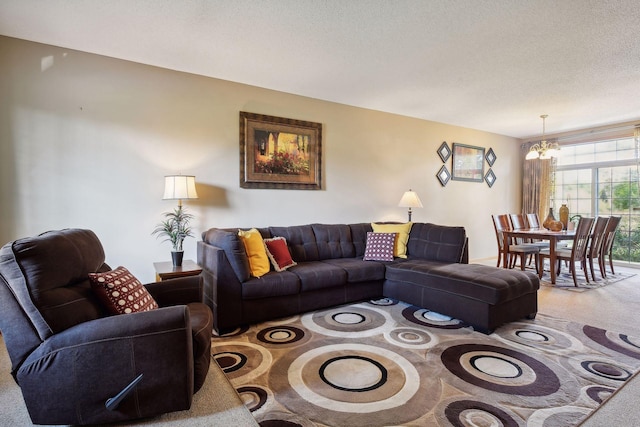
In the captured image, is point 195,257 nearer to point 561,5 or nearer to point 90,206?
point 90,206

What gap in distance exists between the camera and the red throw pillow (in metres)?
3.26

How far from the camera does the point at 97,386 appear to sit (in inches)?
58.3

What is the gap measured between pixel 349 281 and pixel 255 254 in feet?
3.43

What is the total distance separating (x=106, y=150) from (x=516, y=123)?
6.27 meters

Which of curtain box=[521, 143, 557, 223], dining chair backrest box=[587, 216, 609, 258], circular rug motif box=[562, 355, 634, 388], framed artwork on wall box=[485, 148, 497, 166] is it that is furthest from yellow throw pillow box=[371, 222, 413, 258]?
curtain box=[521, 143, 557, 223]

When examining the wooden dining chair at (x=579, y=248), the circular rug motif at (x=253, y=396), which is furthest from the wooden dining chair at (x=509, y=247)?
the circular rug motif at (x=253, y=396)

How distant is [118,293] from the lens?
1.80 meters

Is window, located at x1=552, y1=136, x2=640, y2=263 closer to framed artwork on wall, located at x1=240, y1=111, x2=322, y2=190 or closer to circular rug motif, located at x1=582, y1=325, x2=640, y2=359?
circular rug motif, located at x1=582, y1=325, x2=640, y2=359

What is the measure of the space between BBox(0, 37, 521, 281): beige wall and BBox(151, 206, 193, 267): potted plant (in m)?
0.09

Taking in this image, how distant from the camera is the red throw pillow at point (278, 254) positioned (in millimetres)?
3256

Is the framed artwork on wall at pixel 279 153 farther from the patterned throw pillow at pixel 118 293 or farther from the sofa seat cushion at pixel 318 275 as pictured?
the patterned throw pillow at pixel 118 293

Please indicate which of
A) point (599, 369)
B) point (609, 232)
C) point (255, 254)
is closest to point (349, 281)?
point (255, 254)

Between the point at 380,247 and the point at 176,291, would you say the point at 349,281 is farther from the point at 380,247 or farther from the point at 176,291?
the point at 176,291

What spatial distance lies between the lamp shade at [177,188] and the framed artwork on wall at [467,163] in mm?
4649
